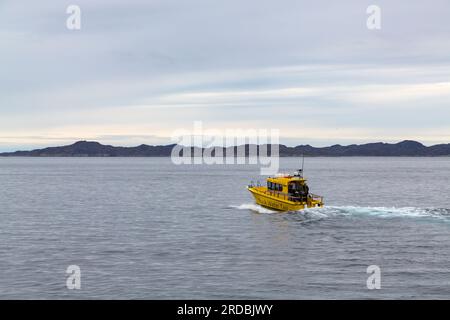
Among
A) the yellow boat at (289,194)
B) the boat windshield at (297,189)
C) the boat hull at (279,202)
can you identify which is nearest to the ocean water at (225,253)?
the boat hull at (279,202)

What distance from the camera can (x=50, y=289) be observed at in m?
29.3

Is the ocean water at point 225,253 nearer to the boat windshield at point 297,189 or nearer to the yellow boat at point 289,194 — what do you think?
the yellow boat at point 289,194

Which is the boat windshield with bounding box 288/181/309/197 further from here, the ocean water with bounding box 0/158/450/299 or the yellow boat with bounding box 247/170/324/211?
the ocean water with bounding box 0/158/450/299

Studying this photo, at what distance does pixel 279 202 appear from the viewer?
60.8 m

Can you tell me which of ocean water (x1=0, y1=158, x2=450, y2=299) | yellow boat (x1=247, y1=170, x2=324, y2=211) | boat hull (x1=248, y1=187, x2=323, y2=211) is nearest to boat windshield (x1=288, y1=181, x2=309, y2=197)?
yellow boat (x1=247, y1=170, x2=324, y2=211)

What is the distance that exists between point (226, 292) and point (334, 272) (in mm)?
7937

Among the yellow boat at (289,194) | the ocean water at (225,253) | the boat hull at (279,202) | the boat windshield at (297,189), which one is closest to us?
the ocean water at (225,253)

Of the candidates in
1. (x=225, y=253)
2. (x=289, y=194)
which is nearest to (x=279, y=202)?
(x=289, y=194)

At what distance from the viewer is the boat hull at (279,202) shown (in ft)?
194

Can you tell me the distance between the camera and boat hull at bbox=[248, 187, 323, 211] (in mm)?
59062

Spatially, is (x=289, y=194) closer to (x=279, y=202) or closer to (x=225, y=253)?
(x=279, y=202)
